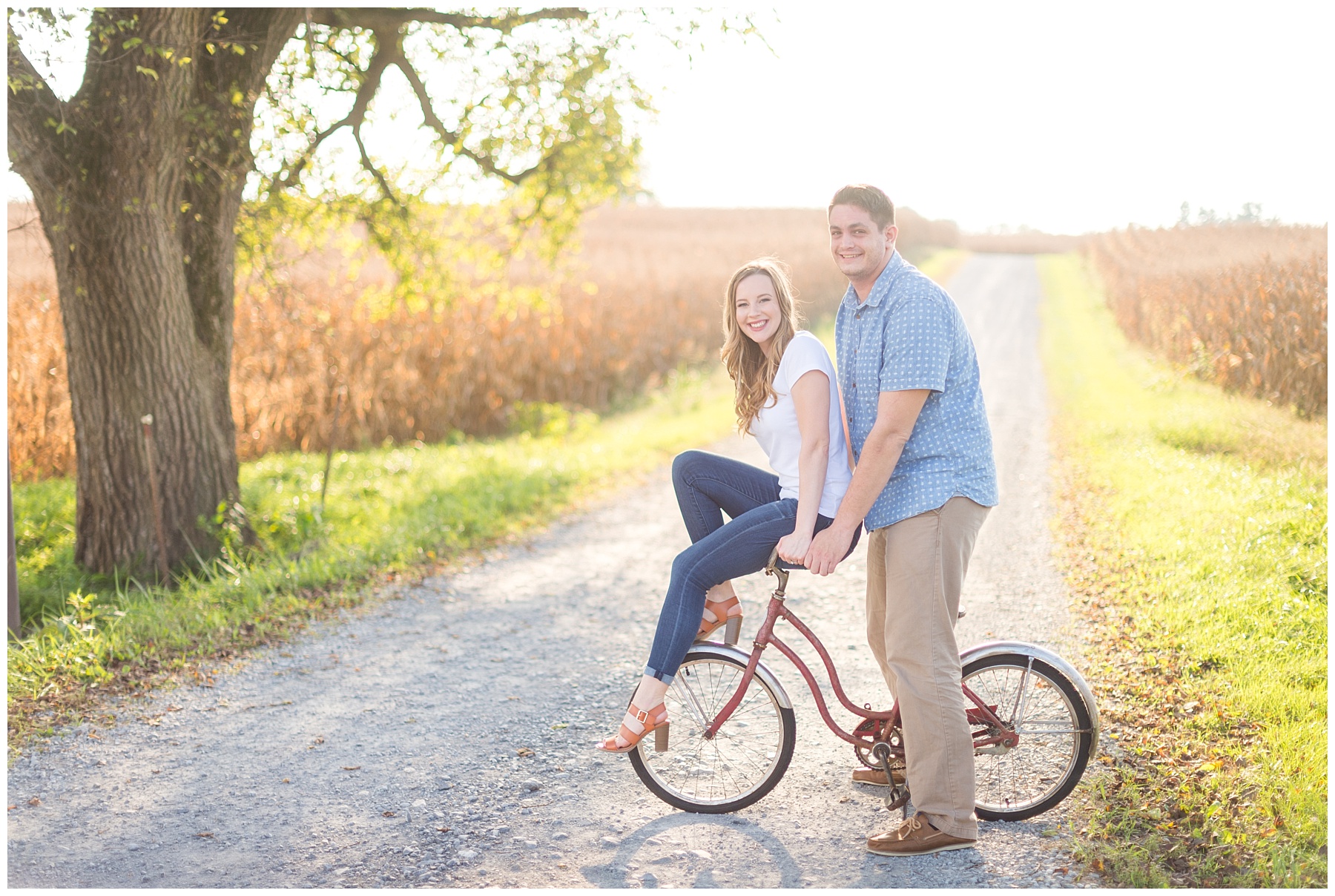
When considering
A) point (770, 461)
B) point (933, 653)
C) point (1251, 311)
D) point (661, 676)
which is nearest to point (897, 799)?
point (933, 653)

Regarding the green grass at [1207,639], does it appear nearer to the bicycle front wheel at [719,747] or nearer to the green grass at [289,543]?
the bicycle front wheel at [719,747]

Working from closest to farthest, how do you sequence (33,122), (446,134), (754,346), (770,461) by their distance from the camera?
(770,461), (754,346), (33,122), (446,134)

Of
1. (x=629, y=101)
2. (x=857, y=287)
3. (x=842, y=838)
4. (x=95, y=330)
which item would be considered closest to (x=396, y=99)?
(x=629, y=101)

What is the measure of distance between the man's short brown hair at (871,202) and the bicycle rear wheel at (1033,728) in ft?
5.67

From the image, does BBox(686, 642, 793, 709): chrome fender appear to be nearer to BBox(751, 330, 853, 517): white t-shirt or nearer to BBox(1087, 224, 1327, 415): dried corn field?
BBox(751, 330, 853, 517): white t-shirt

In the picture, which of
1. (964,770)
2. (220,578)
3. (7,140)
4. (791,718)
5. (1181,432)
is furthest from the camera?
(1181,432)

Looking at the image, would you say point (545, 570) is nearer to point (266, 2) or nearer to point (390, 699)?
point (390, 699)

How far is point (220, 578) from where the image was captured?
679cm

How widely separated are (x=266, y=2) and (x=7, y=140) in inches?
76.6

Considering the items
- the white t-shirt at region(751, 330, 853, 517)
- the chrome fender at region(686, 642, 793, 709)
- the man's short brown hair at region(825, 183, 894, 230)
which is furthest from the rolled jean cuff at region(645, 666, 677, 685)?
the man's short brown hair at region(825, 183, 894, 230)

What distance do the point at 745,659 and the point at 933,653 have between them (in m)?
0.77

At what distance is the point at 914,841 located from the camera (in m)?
3.46

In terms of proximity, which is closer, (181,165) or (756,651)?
(756,651)

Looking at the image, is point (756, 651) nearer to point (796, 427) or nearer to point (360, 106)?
point (796, 427)
